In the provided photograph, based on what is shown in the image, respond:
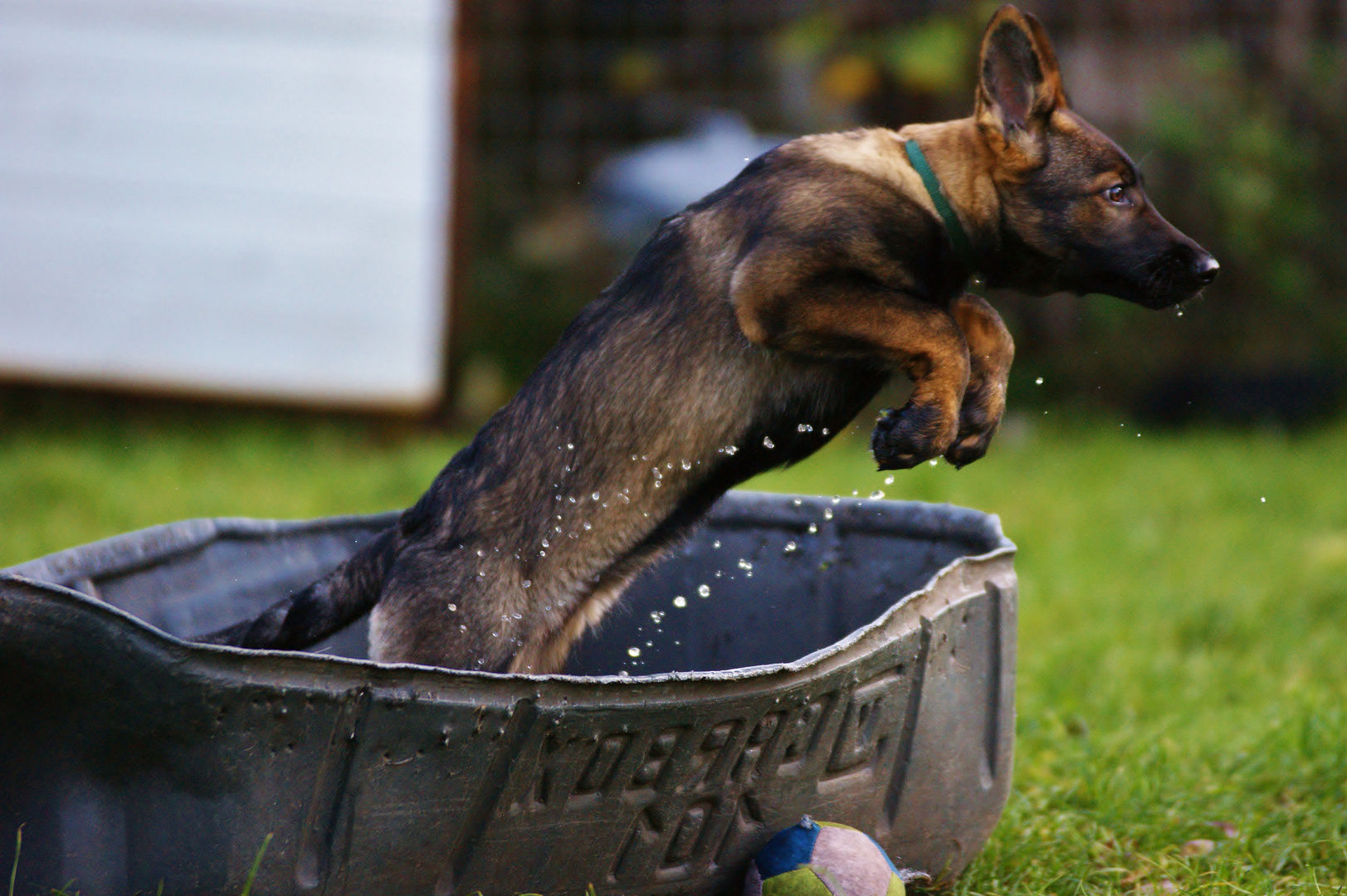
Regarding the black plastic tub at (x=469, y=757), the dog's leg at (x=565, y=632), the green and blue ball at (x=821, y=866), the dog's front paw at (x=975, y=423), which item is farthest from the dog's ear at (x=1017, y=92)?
the green and blue ball at (x=821, y=866)

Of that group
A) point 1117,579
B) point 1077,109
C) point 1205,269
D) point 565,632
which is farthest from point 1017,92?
point 1077,109

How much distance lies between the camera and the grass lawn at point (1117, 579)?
9.37ft

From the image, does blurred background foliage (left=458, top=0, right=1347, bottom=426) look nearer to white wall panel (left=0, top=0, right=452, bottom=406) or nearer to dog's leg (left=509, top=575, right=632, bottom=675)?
white wall panel (left=0, top=0, right=452, bottom=406)

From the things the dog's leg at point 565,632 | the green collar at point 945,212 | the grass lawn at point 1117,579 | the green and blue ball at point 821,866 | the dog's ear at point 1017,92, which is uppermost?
the dog's ear at point 1017,92

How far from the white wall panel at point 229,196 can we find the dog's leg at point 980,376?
4553 millimetres

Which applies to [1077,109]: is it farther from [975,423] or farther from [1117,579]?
[975,423]

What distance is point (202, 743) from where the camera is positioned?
6.11 ft

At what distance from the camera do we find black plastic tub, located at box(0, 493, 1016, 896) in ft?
6.06

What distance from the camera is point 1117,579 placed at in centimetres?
498

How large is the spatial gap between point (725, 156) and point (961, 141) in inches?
192

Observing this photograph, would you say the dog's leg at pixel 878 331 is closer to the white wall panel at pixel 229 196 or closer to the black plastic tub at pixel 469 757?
the black plastic tub at pixel 469 757

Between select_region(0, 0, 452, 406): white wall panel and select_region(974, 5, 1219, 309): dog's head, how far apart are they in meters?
4.67

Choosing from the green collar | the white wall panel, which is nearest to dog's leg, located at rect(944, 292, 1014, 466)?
the green collar

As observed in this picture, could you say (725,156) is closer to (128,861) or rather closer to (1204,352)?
(1204,352)
